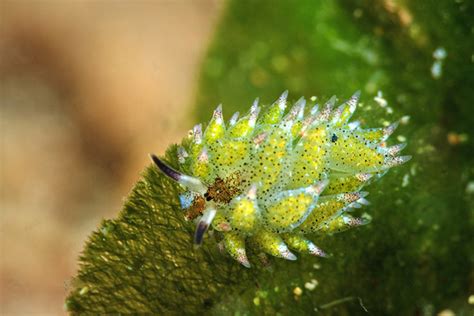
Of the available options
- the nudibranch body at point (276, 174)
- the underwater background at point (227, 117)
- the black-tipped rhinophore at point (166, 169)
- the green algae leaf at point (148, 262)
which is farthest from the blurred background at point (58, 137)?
the black-tipped rhinophore at point (166, 169)

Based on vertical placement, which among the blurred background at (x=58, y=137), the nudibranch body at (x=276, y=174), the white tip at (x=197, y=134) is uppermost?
the blurred background at (x=58, y=137)

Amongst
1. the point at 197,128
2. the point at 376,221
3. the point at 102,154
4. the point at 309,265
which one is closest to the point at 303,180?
the point at 197,128

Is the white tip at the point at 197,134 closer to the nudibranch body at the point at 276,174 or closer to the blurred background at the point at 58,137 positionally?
the nudibranch body at the point at 276,174

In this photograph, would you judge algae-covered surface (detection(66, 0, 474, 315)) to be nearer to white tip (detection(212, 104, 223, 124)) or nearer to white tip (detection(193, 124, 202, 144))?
white tip (detection(193, 124, 202, 144))

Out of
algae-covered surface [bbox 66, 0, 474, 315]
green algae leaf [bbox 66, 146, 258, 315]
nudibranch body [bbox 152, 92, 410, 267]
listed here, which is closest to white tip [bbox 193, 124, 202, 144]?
nudibranch body [bbox 152, 92, 410, 267]

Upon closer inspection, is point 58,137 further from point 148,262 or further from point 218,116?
point 218,116

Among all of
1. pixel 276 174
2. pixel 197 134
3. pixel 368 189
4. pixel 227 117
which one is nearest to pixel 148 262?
pixel 197 134
